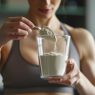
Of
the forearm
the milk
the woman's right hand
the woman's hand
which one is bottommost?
the forearm

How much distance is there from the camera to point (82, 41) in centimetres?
161

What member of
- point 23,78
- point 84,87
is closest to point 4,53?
point 23,78

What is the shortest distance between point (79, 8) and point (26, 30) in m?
1.12

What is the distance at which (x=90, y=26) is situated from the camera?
2.19m

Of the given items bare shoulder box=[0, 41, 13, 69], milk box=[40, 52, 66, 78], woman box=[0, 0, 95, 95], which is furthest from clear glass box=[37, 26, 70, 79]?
bare shoulder box=[0, 41, 13, 69]

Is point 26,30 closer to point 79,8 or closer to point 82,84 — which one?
point 82,84

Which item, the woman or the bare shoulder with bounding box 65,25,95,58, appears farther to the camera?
the bare shoulder with bounding box 65,25,95,58

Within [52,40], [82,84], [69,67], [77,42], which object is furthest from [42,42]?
[77,42]

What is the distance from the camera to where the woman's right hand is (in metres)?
1.14

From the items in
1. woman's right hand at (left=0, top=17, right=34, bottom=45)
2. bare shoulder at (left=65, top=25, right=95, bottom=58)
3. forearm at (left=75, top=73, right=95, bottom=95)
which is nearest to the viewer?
woman's right hand at (left=0, top=17, right=34, bottom=45)

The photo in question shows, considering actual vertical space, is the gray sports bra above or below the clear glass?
below

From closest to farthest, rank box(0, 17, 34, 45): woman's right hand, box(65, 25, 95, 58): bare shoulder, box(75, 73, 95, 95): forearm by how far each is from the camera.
A: box(0, 17, 34, 45): woman's right hand → box(75, 73, 95, 95): forearm → box(65, 25, 95, 58): bare shoulder

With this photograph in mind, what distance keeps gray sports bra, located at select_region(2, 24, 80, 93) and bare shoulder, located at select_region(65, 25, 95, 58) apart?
0.66 feet

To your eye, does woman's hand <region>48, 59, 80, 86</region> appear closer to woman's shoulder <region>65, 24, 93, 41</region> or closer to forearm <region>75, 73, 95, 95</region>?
forearm <region>75, 73, 95, 95</region>
